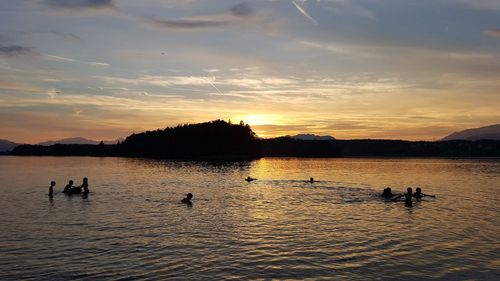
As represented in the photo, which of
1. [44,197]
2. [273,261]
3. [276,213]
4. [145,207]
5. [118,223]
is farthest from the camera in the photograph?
[44,197]

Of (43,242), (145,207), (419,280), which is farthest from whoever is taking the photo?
(145,207)

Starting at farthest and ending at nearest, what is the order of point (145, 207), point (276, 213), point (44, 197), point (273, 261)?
point (44, 197) < point (145, 207) < point (276, 213) < point (273, 261)

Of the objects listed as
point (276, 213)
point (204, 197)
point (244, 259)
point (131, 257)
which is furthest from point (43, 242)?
point (204, 197)

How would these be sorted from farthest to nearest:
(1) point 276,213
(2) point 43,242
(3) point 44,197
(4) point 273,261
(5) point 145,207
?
(3) point 44,197 < (5) point 145,207 < (1) point 276,213 < (2) point 43,242 < (4) point 273,261

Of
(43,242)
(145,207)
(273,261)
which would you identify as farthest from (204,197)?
(273,261)

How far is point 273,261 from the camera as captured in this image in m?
23.4

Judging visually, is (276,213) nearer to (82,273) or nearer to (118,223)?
(118,223)

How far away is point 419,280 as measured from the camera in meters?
20.5

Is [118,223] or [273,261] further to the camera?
[118,223]

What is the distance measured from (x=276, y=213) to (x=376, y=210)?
38.2 ft

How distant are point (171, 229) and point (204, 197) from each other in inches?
965

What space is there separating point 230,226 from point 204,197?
2314 cm

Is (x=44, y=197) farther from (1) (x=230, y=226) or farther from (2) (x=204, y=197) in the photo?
(1) (x=230, y=226)

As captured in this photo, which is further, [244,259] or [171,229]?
[171,229]
